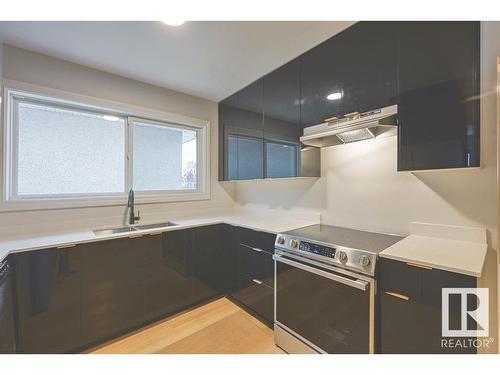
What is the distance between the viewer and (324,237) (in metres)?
1.63

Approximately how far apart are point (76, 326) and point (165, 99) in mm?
2253

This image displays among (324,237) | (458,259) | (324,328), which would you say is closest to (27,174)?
(324,237)

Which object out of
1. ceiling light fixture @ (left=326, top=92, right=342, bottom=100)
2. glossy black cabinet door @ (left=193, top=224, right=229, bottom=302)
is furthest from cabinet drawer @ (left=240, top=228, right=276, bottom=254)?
ceiling light fixture @ (left=326, top=92, right=342, bottom=100)

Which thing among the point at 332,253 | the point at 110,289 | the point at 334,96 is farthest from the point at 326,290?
the point at 110,289

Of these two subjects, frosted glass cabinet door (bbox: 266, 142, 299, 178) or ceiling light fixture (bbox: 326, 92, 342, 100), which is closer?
ceiling light fixture (bbox: 326, 92, 342, 100)

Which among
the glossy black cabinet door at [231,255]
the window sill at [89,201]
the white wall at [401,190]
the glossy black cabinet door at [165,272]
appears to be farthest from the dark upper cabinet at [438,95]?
the window sill at [89,201]

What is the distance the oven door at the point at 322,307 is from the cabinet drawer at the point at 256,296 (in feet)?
0.40

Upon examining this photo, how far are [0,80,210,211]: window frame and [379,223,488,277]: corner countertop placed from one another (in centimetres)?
222

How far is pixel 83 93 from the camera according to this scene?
2.04 m

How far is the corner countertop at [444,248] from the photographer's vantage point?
1.02 m

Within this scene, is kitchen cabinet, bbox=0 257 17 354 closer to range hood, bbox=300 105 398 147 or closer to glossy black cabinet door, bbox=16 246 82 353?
glossy black cabinet door, bbox=16 246 82 353

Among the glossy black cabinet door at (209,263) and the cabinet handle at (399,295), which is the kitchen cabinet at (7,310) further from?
the cabinet handle at (399,295)

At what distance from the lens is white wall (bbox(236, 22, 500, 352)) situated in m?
1.28

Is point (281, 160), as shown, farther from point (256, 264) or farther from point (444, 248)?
point (444, 248)
